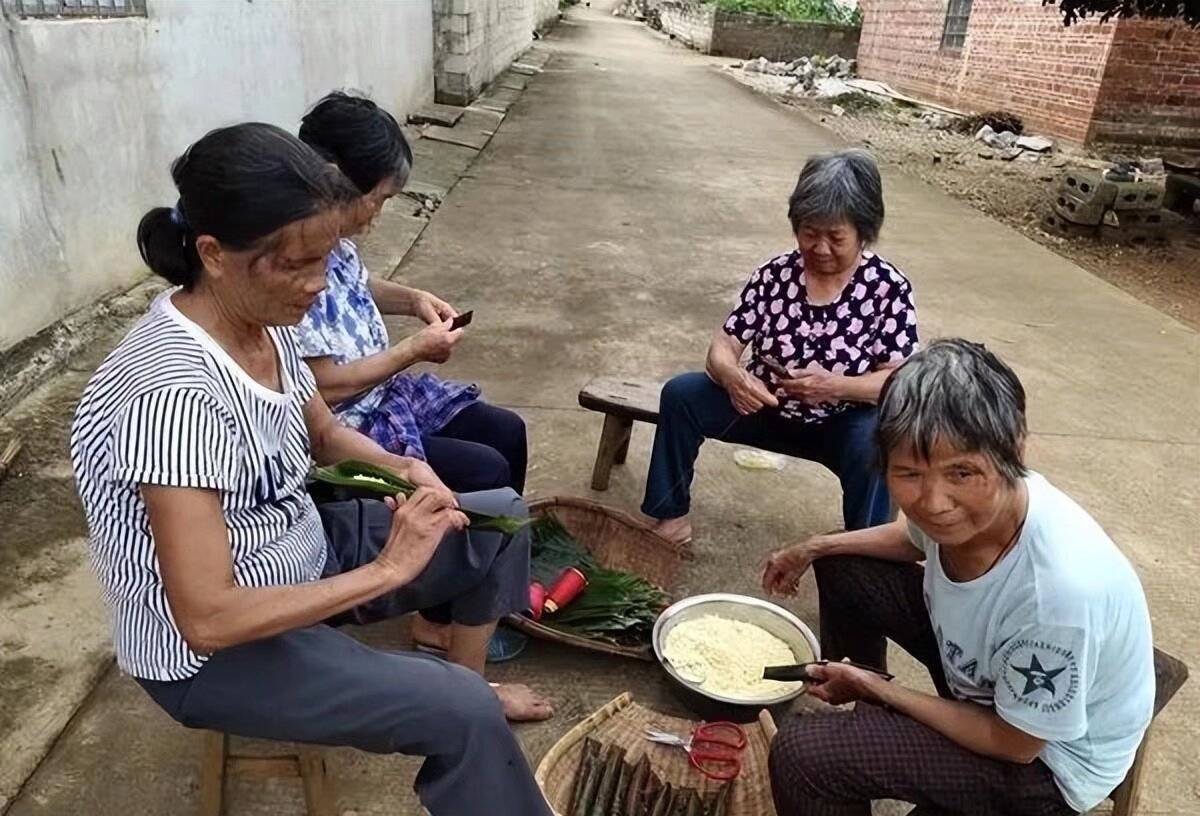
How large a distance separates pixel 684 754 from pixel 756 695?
0.28m

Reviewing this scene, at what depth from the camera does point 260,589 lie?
1467 millimetres

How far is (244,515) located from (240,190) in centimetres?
56

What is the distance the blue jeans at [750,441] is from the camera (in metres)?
2.80

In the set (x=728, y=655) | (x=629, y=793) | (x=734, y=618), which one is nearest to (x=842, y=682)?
(x=629, y=793)

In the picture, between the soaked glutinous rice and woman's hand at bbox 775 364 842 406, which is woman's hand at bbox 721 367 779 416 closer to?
woman's hand at bbox 775 364 842 406

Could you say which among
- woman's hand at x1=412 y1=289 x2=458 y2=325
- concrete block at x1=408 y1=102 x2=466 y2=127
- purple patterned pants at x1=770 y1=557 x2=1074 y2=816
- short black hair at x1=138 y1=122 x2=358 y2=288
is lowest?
concrete block at x1=408 y1=102 x2=466 y2=127

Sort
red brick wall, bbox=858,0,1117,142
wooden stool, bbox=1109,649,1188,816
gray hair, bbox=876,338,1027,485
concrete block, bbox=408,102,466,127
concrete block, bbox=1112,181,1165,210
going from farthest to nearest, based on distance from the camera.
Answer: red brick wall, bbox=858,0,1117,142, concrete block, bbox=408,102,466,127, concrete block, bbox=1112,181,1165,210, wooden stool, bbox=1109,649,1188,816, gray hair, bbox=876,338,1027,485

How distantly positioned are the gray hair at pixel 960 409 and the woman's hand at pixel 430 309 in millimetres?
1547

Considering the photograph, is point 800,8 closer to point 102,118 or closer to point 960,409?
point 102,118

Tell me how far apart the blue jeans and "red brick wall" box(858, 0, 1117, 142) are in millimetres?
10133

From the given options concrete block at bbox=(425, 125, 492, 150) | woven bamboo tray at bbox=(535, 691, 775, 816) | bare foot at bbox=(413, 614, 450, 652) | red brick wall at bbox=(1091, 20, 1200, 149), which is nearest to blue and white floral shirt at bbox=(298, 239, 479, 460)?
bare foot at bbox=(413, 614, 450, 652)

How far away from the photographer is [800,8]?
963 inches

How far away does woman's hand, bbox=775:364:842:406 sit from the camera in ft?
8.95

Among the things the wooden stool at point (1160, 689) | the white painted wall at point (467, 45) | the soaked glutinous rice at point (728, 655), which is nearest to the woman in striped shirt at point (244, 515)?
the soaked glutinous rice at point (728, 655)
